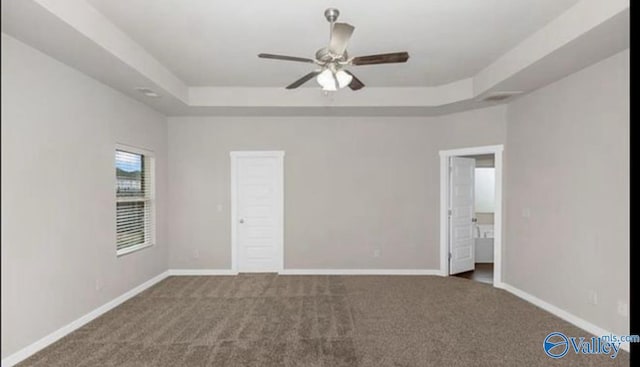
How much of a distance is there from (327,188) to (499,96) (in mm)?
2847

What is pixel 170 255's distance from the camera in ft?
19.6

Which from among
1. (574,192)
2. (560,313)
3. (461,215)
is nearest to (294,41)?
(574,192)

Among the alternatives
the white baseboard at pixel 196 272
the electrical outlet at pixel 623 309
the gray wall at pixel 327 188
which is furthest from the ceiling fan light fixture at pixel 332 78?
the white baseboard at pixel 196 272

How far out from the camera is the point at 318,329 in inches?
147

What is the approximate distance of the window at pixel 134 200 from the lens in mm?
4754

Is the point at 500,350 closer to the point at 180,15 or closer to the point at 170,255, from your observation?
the point at 180,15

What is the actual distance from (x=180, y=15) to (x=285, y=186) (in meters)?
3.24

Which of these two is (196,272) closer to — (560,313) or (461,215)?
(461,215)

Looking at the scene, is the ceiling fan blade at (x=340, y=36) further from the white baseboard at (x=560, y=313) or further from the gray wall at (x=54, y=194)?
the white baseboard at (x=560, y=313)

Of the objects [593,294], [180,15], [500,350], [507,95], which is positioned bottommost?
[500,350]

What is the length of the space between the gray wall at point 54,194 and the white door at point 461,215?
4.88 metres

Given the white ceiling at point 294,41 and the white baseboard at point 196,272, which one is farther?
the white baseboard at point 196,272

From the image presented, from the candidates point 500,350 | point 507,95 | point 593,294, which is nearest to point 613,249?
point 593,294

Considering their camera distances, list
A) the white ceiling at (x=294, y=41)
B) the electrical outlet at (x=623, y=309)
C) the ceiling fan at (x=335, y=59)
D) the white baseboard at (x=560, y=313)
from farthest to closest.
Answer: the white baseboard at (x=560, y=313)
the electrical outlet at (x=623, y=309)
the white ceiling at (x=294, y=41)
the ceiling fan at (x=335, y=59)
